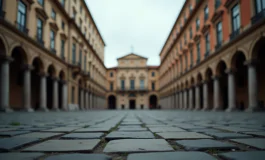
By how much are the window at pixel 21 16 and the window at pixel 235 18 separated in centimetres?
1494

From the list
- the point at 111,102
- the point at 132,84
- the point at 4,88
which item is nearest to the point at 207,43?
the point at 4,88

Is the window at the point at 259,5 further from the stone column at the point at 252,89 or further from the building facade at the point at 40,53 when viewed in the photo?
the building facade at the point at 40,53

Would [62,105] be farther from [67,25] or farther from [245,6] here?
[245,6]

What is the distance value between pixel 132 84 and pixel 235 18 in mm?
42361

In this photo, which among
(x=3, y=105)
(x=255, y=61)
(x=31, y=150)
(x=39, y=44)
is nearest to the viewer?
(x=31, y=150)

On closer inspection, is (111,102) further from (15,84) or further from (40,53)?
(40,53)

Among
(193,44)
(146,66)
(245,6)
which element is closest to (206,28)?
(193,44)

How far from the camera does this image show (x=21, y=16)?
14547 mm

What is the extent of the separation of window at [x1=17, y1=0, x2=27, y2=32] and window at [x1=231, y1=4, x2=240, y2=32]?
49.0 feet

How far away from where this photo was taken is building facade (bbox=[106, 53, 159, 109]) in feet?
183

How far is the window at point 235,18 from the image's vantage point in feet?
50.7

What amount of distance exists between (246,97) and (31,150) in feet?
69.1

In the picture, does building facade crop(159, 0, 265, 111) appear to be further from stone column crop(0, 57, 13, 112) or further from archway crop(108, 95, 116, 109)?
archway crop(108, 95, 116, 109)

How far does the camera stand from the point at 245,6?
47.0 feet
